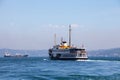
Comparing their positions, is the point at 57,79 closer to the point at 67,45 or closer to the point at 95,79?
the point at 95,79

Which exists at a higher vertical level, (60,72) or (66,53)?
(66,53)

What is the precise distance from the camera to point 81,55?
116500 millimetres

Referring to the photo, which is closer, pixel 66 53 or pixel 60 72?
pixel 60 72

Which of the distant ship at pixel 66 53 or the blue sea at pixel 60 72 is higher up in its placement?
the distant ship at pixel 66 53

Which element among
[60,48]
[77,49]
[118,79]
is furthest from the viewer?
[60,48]

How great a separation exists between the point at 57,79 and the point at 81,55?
248ft

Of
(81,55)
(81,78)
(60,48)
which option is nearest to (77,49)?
(81,55)

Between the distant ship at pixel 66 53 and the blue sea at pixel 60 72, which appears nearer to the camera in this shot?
the blue sea at pixel 60 72

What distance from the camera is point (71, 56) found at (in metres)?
118

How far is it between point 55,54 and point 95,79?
84.5m

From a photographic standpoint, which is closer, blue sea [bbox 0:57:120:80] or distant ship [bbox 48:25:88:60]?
blue sea [bbox 0:57:120:80]

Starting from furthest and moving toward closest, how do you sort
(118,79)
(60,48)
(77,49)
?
1. (60,48)
2. (77,49)
3. (118,79)

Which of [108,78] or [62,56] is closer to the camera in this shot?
[108,78]

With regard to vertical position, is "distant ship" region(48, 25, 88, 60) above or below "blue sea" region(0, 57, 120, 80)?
above
